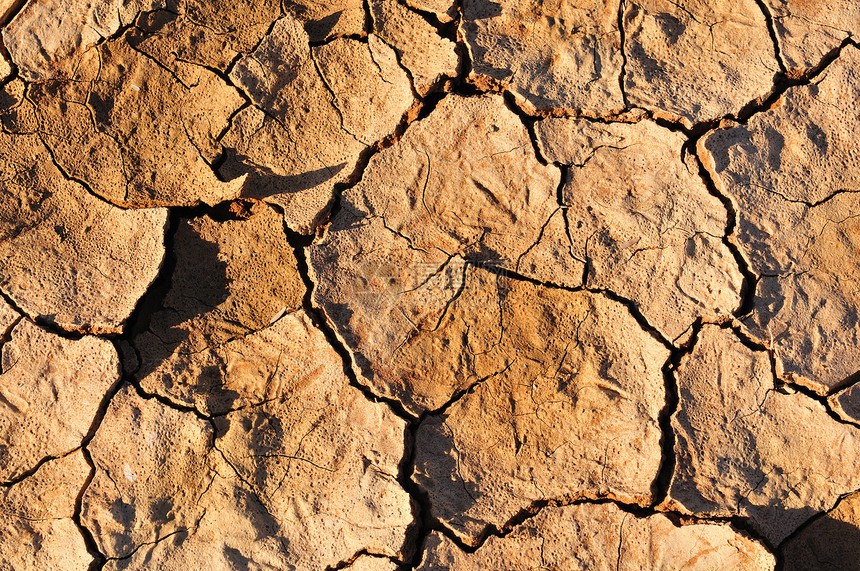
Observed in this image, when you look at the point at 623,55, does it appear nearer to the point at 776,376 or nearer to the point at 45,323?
the point at 776,376

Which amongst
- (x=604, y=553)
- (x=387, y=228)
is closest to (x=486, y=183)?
(x=387, y=228)

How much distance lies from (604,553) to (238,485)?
1.58 m

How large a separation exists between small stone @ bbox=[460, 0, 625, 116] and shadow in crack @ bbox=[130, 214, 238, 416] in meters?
1.47

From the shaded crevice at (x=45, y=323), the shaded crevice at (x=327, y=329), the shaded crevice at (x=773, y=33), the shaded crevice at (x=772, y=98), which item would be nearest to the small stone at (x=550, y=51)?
the shaded crevice at (x=772, y=98)

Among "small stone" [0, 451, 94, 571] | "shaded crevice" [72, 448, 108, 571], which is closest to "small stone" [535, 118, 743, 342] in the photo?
"shaded crevice" [72, 448, 108, 571]

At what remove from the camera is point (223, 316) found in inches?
101

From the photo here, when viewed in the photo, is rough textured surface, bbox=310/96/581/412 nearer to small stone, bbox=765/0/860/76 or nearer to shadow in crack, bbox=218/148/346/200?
shadow in crack, bbox=218/148/346/200

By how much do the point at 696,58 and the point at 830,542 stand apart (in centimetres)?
222

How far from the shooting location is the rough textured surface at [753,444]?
2471mm

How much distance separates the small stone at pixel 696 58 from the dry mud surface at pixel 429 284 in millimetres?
13

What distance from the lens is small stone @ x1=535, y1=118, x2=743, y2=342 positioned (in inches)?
99.5

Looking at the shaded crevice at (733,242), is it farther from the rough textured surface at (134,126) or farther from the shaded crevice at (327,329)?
the rough textured surface at (134,126)

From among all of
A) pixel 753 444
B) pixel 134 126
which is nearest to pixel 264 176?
pixel 134 126

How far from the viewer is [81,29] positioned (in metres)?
2.63
